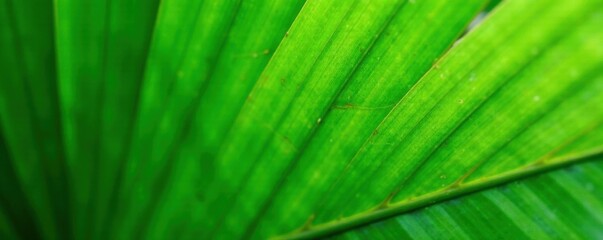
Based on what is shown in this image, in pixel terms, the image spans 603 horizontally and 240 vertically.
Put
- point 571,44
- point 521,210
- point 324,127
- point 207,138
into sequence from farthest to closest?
point 207,138 → point 324,127 → point 521,210 → point 571,44

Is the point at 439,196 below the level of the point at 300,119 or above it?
below

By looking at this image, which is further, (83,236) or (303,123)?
(83,236)

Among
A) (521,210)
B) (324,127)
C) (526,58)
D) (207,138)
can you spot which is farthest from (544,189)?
(207,138)

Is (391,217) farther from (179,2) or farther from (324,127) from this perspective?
(179,2)

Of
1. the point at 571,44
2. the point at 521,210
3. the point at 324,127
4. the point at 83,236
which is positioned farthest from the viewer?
the point at 83,236

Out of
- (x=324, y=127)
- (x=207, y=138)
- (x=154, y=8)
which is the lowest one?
(x=324, y=127)

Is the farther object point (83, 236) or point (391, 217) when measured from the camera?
point (83, 236)

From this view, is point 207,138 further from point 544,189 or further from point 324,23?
point 544,189

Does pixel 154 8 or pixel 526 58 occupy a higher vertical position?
pixel 154 8

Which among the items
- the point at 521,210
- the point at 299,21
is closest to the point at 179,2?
the point at 299,21
